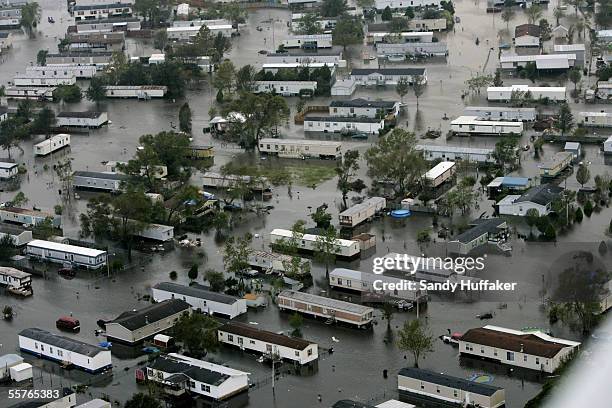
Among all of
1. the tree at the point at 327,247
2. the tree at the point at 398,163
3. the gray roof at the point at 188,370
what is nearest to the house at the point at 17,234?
the tree at the point at 327,247

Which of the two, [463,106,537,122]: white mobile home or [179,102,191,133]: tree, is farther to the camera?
[179,102,191,133]: tree

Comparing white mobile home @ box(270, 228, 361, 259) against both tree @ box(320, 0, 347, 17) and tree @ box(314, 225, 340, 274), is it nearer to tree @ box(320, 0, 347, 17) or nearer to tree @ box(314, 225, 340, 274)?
tree @ box(314, 225, 340, 274)

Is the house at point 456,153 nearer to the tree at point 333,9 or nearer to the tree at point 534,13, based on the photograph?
the tree at point 534,13

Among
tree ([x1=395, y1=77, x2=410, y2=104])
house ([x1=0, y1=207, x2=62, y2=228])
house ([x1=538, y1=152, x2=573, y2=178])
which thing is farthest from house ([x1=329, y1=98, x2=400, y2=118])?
house ([x1=0, y1=207, x2=62, y2=228])

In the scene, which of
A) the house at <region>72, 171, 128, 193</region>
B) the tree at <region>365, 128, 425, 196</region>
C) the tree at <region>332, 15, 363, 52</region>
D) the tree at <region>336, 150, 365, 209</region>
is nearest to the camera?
the tree at <region>365, 128, 425, 196</region>

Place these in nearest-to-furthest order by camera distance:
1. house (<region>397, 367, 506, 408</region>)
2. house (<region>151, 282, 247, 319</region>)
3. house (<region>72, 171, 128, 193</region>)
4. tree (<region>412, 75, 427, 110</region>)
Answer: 1. house (<region>397, 367, 506, 408</region>)
2. house (<region>151, 282, 247, 319</region>)
3. house (<region>72, 171, 128, 193</region>)
4. tree (<region>412, 75, 427, 110</region>)

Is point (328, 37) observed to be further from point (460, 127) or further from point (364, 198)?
point (364, 198)

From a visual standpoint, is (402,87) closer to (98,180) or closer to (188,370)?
(98,180)
